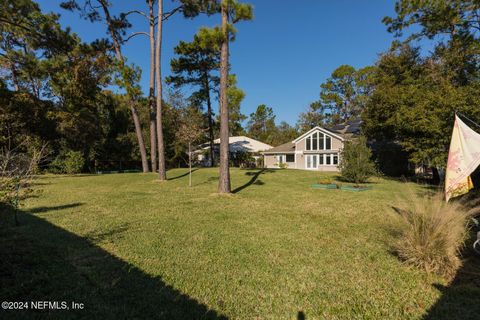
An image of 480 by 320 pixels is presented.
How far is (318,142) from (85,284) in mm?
26426

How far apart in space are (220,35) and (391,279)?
9.68m

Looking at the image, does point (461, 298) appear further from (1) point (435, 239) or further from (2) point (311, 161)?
(2) point (311, 161)

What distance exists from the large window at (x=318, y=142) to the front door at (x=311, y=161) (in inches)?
32.5

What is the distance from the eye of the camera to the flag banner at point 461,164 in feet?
15.7

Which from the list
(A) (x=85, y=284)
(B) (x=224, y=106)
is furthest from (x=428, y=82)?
(A) (x=85, y=284)

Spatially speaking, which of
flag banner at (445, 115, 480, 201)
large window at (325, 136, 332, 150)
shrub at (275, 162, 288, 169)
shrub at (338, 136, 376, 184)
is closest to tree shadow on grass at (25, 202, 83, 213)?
flag banner at (445, 115, 480, 201)

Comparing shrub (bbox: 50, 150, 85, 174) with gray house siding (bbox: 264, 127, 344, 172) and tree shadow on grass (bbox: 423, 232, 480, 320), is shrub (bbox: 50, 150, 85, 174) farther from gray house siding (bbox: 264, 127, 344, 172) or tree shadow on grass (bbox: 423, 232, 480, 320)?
tree shadow on grass (bbox: 423, 232, 480, 320)

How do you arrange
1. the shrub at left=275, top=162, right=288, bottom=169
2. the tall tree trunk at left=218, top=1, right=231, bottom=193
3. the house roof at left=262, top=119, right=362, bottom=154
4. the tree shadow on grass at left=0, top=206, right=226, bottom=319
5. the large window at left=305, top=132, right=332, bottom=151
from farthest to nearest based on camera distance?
1. the shrub at left=275, top=162, right=288, bottom=169
2. the large window at left=305, top=132, right=332, bottom=151
3. the house roof at left=262, top=119, right=362, bottom=154
4. the tall tree trunk at left=218, top=1, right=231, bottom=193
5. the tree shadow on grass at left=0, top=206, right=226, bottom=319

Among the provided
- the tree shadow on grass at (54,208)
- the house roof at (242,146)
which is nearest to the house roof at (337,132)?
the house roof at (242,146)

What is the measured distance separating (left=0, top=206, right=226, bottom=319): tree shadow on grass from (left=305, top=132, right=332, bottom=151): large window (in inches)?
994

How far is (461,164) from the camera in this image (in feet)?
16.0

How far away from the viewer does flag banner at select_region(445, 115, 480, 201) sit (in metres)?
4.77

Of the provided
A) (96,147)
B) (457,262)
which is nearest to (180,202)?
(457,262)

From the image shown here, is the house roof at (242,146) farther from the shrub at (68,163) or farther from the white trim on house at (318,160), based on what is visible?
the shrub at (68,163)
